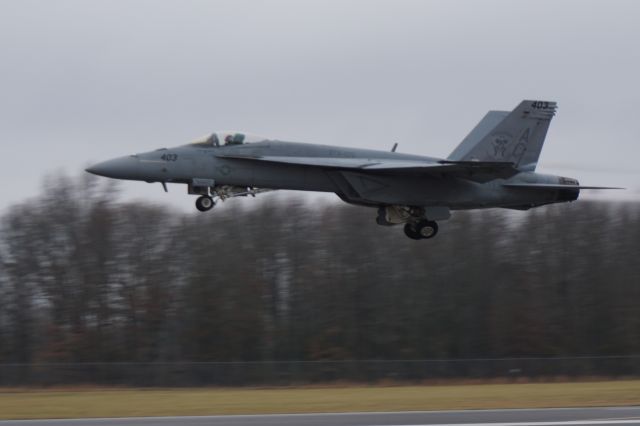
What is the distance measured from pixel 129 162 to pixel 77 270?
3525 cm

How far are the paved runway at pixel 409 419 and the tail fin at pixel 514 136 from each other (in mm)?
8442

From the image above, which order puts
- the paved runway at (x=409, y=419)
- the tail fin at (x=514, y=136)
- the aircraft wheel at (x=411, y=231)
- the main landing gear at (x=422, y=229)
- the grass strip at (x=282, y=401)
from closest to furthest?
the paved runway at (x=409, y=419)
the grass strip at (x=282, y=401)
the main landing gear at (x=422, y=229)
the aircraft wheel at (x=411, y=231)
the tail fin at (x=514, y=136)

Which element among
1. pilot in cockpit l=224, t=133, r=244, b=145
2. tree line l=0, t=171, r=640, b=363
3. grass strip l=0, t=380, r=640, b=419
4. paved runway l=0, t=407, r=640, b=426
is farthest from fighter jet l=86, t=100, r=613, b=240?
tree line l=0, t=171, r=640, b=363

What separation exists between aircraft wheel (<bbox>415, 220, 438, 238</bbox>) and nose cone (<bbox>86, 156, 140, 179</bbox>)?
862 cm

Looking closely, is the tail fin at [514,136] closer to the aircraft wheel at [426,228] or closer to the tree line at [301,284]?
the aircraft wheel at [426,228]

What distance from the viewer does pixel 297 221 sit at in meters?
62.9

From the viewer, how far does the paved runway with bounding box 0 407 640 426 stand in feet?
72.4

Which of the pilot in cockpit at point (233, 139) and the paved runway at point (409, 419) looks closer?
the paved runway at point (409, 419)

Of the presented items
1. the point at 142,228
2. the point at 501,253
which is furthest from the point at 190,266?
the point at 501,253

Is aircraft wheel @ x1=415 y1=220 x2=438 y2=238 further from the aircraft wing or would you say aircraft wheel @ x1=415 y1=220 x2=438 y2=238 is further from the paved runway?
the paved runway

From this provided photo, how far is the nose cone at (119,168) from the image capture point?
26094 mm

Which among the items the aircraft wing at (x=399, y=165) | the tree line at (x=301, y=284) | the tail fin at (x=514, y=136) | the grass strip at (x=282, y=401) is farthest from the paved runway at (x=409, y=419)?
the tree line at (x=301, y=284)

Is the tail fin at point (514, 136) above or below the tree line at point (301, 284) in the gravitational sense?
above

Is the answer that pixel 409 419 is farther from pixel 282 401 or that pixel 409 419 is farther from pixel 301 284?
pixel 301 284
